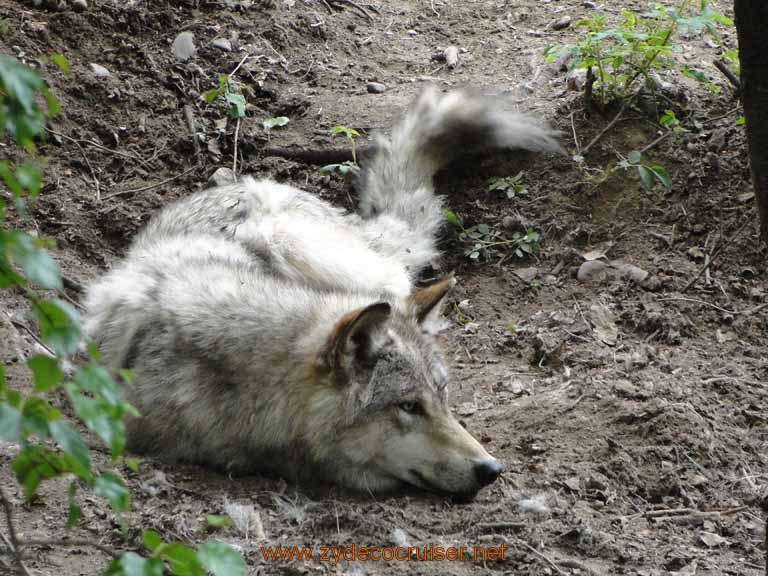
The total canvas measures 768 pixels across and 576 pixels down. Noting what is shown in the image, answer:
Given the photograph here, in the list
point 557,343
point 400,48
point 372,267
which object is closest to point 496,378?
point 557,343

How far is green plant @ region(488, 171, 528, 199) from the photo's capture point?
6094mm

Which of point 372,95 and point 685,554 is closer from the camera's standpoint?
point 685,554

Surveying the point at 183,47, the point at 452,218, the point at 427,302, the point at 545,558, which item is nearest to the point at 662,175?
the point at 452,218

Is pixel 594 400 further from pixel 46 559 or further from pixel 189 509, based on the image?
pixel 46 559

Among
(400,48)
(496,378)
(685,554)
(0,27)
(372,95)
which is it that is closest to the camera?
(0,27)

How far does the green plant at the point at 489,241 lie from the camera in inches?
229

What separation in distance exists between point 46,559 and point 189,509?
2.21ft

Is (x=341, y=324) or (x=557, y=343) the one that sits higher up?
(x=341, y=324)

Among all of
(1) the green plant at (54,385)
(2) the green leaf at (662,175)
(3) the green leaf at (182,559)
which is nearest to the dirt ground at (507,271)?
(2) the green leaf at (662,175)

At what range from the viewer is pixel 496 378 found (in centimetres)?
483

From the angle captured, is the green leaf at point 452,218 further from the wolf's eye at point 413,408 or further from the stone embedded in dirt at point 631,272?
the wolf's eye at point 413,408

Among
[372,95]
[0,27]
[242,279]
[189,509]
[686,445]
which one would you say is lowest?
[189,509]

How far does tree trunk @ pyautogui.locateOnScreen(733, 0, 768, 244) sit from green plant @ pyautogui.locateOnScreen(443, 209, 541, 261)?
2.91 m

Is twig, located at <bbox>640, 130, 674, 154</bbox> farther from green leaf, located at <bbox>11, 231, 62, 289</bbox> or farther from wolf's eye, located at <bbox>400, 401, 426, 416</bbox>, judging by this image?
green leaf, located at <bbox>11, 231, 62, 289</bbox>
